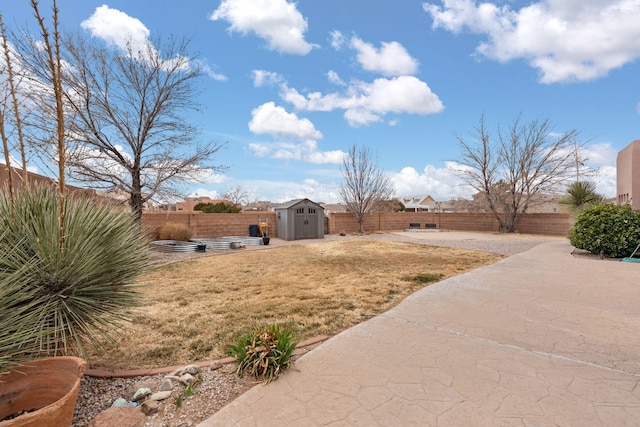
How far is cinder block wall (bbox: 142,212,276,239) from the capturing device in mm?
15188

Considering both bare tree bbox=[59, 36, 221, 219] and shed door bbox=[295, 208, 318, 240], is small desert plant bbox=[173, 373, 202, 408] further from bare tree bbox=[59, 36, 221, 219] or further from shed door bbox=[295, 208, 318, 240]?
shed door bbox=[295, 208, 318, 240]

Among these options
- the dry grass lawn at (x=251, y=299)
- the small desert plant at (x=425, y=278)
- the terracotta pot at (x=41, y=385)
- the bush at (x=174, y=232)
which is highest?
the bush at (x=174, y=232)

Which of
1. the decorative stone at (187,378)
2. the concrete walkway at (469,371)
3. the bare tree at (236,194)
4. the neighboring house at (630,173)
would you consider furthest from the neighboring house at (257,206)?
the decorative stone at (187,378)

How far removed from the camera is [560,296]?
490 cm

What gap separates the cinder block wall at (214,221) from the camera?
1519cm

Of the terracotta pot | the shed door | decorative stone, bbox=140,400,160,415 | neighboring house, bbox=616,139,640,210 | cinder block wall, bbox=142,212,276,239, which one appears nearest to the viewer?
the terracotta pot

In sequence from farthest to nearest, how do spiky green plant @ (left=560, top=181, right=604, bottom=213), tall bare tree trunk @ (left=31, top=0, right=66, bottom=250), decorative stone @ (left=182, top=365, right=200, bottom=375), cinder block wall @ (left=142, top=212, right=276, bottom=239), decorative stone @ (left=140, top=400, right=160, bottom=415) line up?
1. cinder block wall @ (left=142, top=212, right=276, bottom=239)
2. spiky green plant @ (left=560, top=181, right=604, bottom=213)
3. decorative stone @ (left=182, top=365, right=200, bottom=375)
4. decorative stone @ (left=140, top=400, right=160, bottom=415)
5. tall bare tree trunk @ (left=31, top=0, right=66, bottom=250)

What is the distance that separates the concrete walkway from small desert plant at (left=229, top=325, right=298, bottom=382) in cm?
12

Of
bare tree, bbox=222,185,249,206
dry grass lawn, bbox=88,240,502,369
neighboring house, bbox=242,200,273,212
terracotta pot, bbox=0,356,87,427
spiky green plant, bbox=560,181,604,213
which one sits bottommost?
dry grass lawn, bbox=88,240,502,369

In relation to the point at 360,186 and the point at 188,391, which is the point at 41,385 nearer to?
the point at 188,391

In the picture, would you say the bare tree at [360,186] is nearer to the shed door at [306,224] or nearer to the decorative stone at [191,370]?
the shed door at [306,224]

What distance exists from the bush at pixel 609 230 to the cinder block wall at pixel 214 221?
14241 millimetres

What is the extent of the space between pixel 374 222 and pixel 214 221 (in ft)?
38.7

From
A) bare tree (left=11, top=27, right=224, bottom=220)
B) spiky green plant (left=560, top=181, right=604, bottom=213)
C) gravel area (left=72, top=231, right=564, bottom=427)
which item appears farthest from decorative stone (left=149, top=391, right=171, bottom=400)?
spiky green plant (left=560, top=181, right=604, bottom=213)
